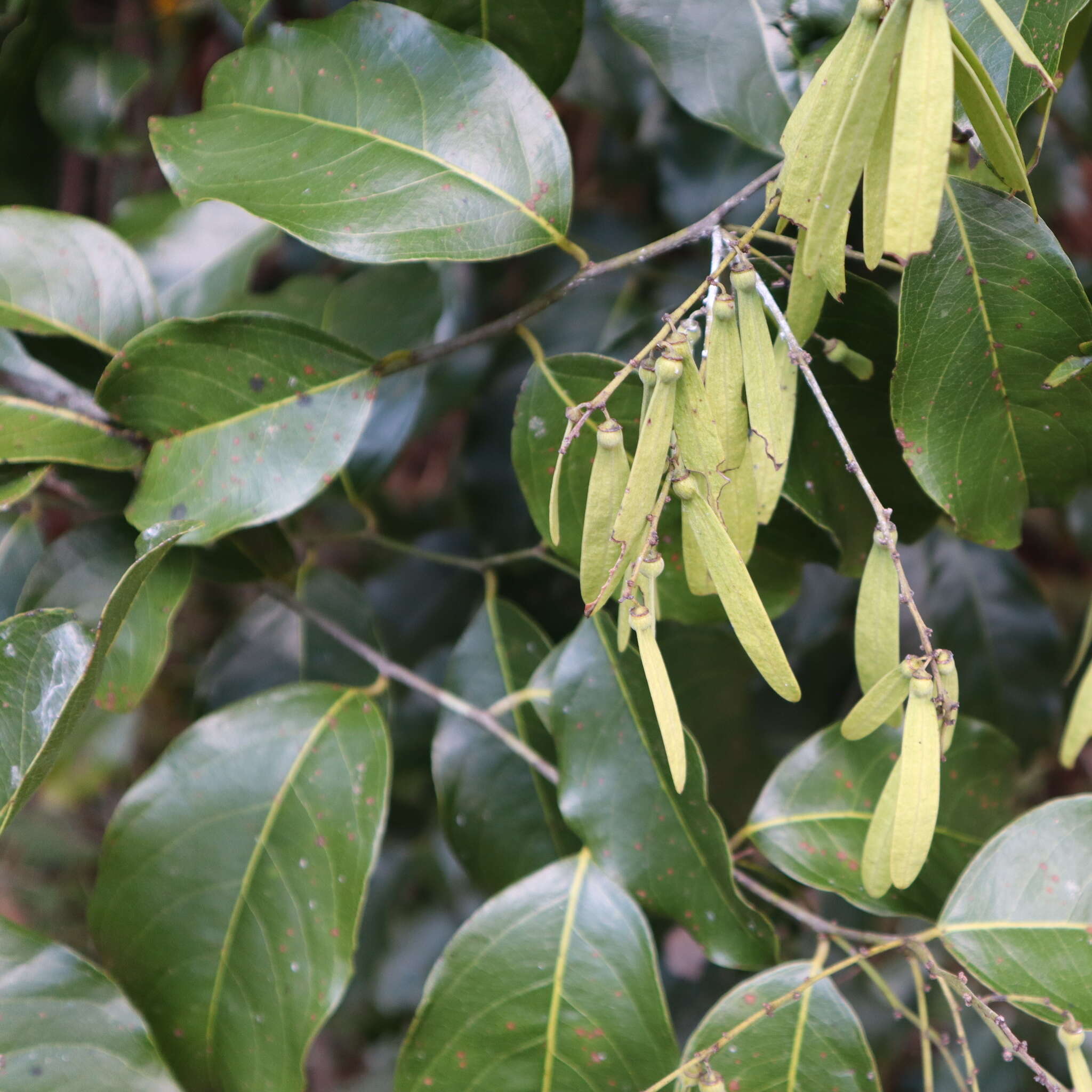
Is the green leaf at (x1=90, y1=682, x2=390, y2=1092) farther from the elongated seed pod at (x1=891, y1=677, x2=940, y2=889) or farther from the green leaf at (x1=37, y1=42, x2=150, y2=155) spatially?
the green leaf at (x1=37, y1=42, x2=150, y2=155)

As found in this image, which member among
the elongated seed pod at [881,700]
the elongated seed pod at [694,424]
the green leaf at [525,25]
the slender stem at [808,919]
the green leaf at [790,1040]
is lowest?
the green leaf at [790,1040]

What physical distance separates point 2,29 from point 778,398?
2.74 feet

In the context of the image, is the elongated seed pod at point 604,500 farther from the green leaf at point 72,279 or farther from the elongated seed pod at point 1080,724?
the green leaf at point 72,279

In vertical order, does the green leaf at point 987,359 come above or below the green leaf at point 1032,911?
above

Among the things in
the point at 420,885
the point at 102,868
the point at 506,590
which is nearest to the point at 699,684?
the point at 506,590

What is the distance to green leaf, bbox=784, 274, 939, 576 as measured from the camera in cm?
58

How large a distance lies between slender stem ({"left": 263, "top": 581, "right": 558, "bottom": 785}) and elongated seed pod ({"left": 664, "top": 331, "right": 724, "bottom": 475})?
0.38 meters

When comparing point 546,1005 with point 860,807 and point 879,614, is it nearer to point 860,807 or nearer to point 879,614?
point 860,807

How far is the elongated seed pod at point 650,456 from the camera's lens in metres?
0.40

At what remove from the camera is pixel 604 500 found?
43 cm

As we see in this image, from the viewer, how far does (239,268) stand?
0.87 metres

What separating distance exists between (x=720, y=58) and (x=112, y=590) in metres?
0.61

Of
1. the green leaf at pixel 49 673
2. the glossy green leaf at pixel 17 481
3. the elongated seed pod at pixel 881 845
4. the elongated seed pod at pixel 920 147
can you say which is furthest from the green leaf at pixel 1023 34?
the glossy green leaf at pixel 17 481

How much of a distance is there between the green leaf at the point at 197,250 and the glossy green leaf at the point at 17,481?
263 mm
